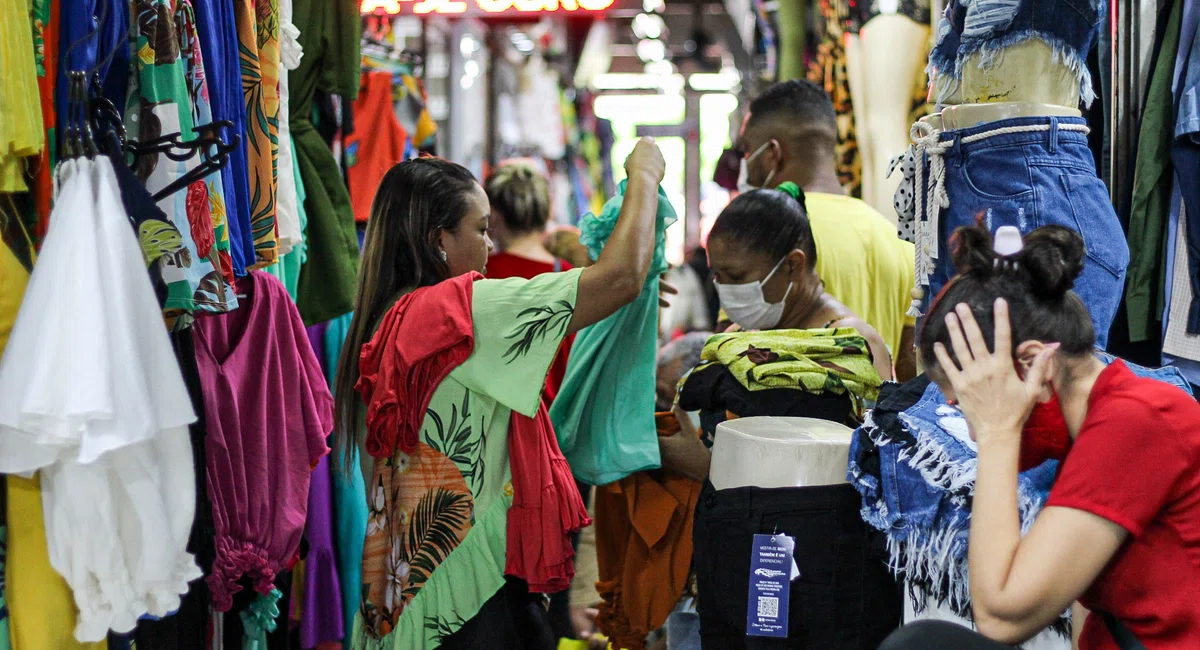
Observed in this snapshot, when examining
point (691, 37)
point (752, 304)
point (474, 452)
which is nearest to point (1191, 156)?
point (752, 304)

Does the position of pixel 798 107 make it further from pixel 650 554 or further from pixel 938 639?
pixel 938 639

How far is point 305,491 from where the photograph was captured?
9.37 ft

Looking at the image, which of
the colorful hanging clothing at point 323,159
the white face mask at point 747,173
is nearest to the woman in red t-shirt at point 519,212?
the white face mask at point 747,173

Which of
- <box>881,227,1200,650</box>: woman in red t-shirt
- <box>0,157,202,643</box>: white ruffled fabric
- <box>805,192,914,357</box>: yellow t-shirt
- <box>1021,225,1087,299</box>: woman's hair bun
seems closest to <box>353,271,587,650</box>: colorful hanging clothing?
<box>0,157,202,643</box>: white ruffled fabric

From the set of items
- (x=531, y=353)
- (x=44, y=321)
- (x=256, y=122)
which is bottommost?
(x=531, y=353)

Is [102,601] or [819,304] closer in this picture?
[102,601]

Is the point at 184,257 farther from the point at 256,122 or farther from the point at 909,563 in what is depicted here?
the point at 909,563

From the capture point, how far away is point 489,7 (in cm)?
625

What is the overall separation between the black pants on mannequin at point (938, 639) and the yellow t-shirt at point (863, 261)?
A: 6.00 feet

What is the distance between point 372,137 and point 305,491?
1.72 metres

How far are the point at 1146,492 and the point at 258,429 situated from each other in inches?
76.0

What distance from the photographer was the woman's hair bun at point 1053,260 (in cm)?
177

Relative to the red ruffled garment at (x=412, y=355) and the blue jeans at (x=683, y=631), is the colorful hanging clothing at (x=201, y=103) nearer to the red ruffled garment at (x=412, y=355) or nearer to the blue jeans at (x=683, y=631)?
the red ruffled garment at (x=412, y=355)

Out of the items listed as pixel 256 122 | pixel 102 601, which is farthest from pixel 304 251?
pixel 102 601
